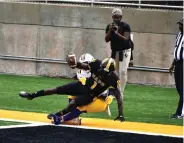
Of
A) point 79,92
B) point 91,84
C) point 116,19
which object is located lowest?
point 79,92

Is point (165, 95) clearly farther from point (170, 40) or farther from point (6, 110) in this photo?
point (6, 110)

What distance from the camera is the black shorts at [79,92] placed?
31.1 ft

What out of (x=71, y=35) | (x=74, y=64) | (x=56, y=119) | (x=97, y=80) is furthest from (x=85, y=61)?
(x=71, y=35)

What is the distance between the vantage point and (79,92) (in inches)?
376

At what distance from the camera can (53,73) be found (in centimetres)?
1652

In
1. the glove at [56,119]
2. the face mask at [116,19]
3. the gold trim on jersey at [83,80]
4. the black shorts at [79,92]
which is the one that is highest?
the face mask at [116,19]

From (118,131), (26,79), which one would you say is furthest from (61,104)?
(26,79)

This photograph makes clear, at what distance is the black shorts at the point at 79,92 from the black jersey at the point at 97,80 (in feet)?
0.27

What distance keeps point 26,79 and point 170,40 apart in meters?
3.92

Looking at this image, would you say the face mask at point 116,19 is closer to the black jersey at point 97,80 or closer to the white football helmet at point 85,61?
the white football helmet at point 85,61

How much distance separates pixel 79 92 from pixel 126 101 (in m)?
3.20

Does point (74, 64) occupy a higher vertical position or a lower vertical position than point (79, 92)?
higher

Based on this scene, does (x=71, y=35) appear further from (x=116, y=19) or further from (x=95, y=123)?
(x=95, y=123)

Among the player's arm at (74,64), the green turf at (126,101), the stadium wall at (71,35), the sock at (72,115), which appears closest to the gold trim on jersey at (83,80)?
the player's arm at (74,64)
